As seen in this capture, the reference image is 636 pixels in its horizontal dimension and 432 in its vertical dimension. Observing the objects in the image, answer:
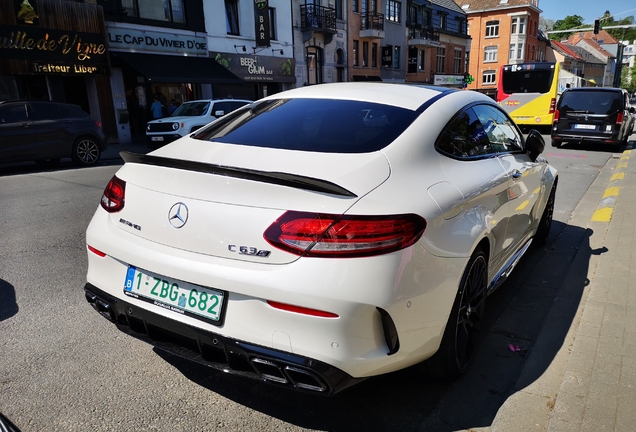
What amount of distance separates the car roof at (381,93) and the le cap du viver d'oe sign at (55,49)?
16101 millimetres

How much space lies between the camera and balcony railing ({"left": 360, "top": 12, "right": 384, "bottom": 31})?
3488 cm

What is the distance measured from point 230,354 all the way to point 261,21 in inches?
973

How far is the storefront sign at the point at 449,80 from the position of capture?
45.3 m

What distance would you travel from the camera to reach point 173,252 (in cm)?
229

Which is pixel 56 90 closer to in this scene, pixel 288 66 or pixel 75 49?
pixel 75 49

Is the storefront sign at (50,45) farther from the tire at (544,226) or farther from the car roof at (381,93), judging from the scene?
the tire at (544,226)

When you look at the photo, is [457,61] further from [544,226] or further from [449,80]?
[544,226]

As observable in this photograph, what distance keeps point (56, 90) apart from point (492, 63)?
193ft

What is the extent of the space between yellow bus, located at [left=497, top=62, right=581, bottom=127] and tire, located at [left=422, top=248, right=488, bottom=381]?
19049 millimetres

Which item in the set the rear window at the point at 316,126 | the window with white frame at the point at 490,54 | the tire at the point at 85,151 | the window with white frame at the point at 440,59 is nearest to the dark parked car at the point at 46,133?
the tire at the point at 85,151

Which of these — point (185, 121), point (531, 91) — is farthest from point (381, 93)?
Answer: point (531, 91)

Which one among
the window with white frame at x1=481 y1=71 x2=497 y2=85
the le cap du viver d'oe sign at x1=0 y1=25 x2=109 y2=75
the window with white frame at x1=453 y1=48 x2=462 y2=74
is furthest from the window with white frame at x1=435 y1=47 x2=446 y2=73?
the le cap du viver d'oe sign at x1=0 y1=25 x2=109 y2=75

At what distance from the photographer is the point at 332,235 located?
2025 mm

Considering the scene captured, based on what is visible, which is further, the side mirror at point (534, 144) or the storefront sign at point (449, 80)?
the storefront sign at point (449, 80)
